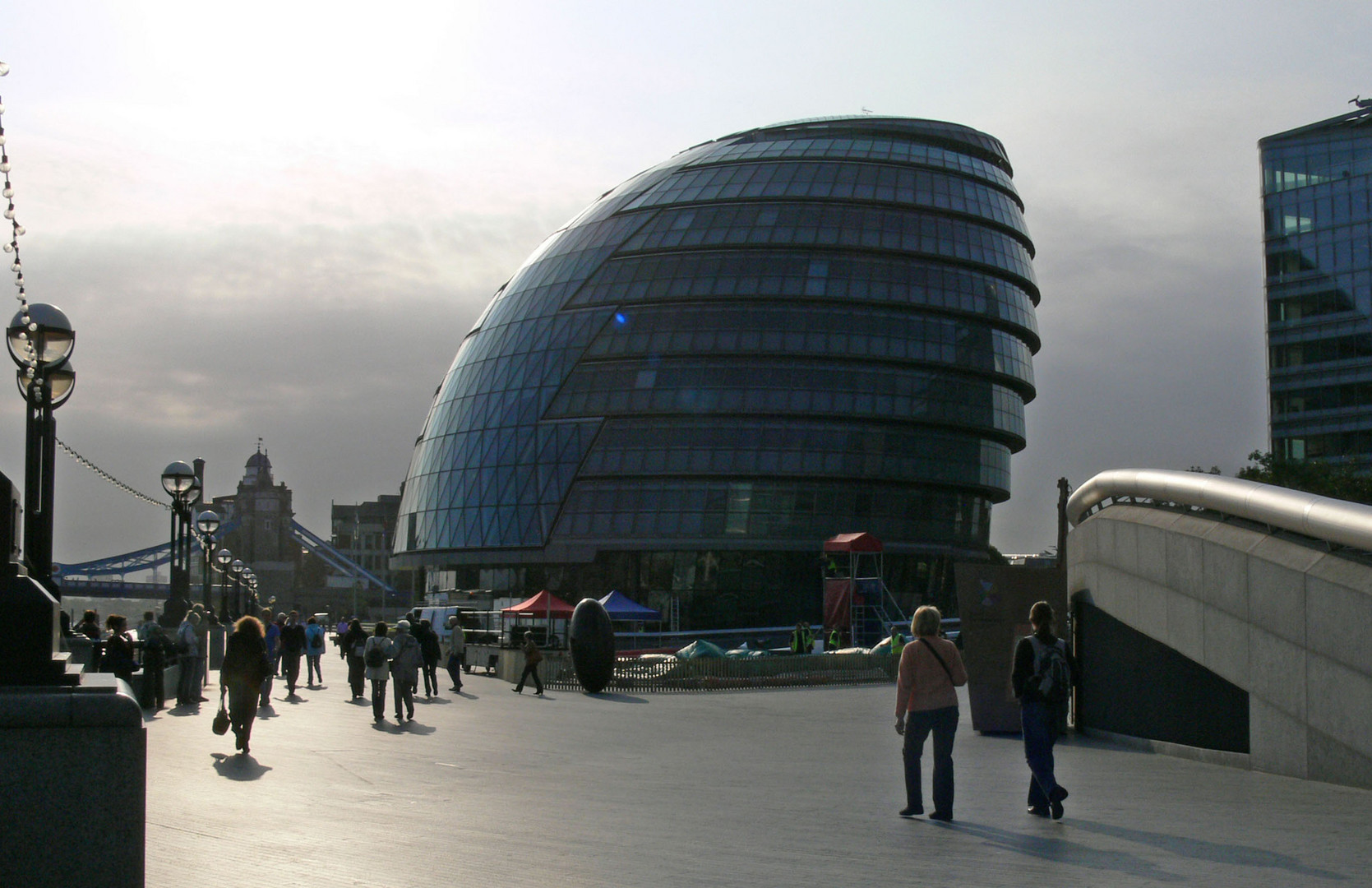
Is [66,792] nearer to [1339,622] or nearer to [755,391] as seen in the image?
[1339,622]

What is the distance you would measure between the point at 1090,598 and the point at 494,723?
10475 mm

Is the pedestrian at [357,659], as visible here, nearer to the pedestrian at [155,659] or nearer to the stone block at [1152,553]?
the pedestrian at [155,659]

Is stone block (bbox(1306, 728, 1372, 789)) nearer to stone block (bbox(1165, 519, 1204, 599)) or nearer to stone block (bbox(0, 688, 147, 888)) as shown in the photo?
stone block (bbox(1165, 519, 1204, 599))

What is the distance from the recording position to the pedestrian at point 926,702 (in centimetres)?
1175

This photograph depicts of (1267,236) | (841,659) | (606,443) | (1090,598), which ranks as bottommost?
(841,659)

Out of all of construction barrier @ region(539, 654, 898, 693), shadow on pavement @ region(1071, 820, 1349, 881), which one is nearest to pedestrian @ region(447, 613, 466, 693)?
construction barrier @ region(539, 654, 898, 693)

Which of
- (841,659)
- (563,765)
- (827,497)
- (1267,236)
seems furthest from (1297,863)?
(1267,236)

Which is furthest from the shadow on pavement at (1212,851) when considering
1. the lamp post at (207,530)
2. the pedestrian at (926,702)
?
the lamp post at (207,530)

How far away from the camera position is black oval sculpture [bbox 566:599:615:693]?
121ft

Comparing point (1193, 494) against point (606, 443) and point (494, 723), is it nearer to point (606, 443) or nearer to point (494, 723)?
point (494, 723)

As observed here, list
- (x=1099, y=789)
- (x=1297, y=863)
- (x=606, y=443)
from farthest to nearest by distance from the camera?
1. (x=606, y=443)
2. (x=1099, y=789)
3. (x=1297, y=863)

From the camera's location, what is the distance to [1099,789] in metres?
13.6

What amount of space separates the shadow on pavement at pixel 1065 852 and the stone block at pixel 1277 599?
3867 mm

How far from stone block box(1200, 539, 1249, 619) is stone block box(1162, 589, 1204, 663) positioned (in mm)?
325
